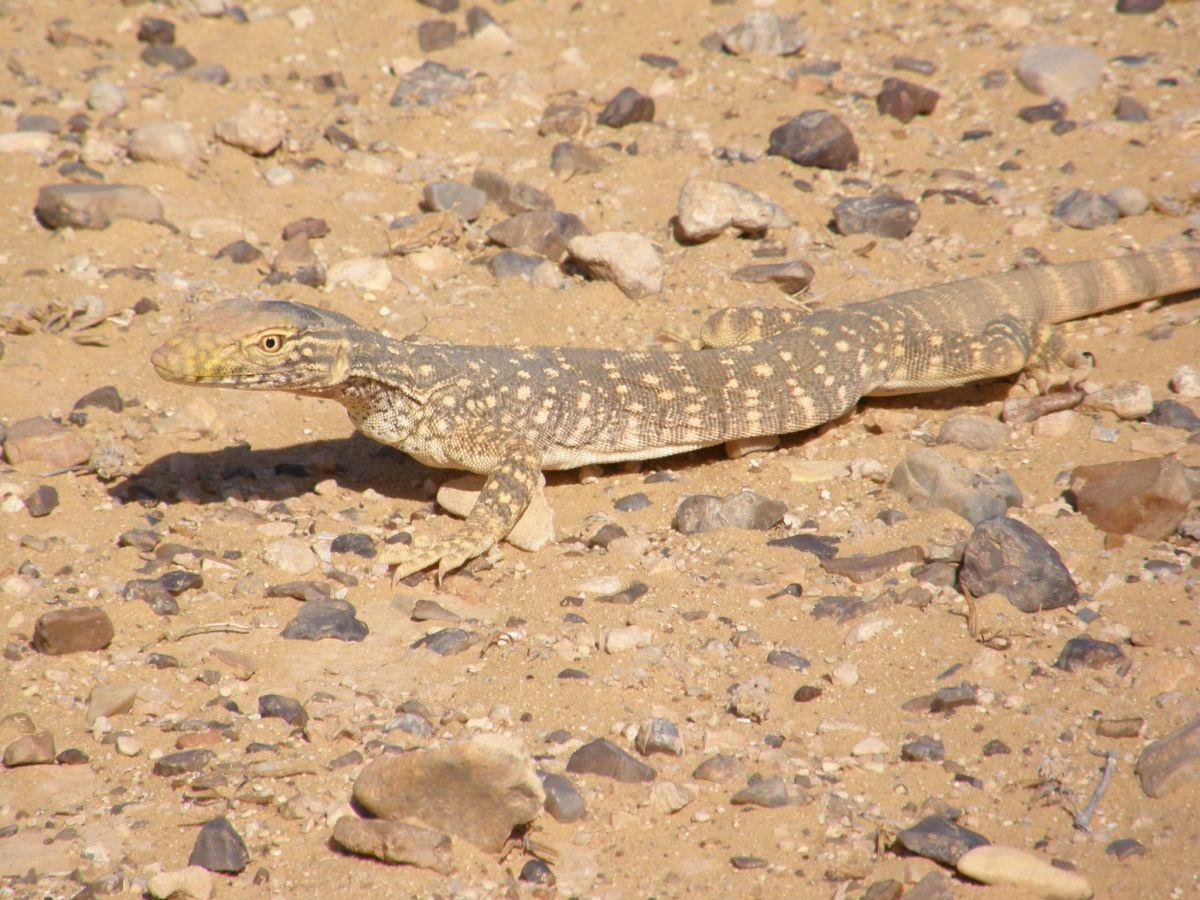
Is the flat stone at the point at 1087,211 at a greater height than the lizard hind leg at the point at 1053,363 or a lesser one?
greater

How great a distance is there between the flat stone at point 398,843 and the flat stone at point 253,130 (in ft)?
32.2

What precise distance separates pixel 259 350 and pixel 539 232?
4.56 meters

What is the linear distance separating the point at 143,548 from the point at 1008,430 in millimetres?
7317

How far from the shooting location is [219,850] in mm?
5234

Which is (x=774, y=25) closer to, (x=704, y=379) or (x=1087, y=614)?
(x=704, y=379)

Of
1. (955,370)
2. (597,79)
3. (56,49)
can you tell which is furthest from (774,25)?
(56,49)

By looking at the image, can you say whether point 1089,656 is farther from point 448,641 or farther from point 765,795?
point 448,641

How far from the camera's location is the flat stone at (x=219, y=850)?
17.0 ft

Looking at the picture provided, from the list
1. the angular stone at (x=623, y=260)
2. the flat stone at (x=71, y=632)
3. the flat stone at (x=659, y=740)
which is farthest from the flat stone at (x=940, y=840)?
the angular stone at (x=623, y=260)

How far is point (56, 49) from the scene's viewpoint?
46.9ft

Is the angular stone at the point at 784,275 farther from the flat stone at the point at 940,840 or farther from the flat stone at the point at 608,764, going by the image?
the flat stone at the point at 940,840

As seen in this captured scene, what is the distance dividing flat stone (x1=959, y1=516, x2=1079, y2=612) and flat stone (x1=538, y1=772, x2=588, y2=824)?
3182 millimetres

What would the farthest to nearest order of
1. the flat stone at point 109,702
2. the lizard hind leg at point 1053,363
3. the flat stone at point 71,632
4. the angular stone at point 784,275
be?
the angular stone at point 784,275 < the lizard hind leg at point 1053,363 < the flat stone at point 71,632 < the flat stone at point 109,702

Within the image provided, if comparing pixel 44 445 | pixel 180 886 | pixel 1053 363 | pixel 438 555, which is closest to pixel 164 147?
pixel 44 445
